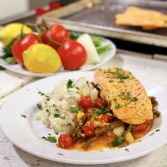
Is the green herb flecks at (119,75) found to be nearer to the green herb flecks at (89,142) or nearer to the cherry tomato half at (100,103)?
the cherry tomato half at (100,103)

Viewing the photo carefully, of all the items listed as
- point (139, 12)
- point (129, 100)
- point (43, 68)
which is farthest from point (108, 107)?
point (139, 12)

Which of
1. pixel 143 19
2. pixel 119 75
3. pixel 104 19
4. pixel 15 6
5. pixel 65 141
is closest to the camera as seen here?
pixel 65 141

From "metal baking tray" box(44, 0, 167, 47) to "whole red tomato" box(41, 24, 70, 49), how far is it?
0.18 meters

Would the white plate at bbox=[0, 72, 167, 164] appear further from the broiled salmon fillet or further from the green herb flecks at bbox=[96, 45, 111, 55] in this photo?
the green herb flecks at bbox=[96, 45, 111, 55]

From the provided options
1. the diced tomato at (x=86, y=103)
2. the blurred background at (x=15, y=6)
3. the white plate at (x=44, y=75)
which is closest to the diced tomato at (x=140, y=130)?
the diced tomato at (x=86, y=103)

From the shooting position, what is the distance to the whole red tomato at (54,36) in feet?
3.71

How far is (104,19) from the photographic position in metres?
1.48

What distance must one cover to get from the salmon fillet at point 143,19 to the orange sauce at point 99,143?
26.8 inches

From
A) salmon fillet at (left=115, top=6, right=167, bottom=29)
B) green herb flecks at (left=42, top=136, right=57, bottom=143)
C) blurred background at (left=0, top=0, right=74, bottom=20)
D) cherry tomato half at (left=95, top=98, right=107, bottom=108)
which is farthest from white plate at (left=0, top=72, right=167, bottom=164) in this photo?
blurred background at (left=0, top=0, right=74, bottom=20)

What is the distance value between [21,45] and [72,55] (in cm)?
17

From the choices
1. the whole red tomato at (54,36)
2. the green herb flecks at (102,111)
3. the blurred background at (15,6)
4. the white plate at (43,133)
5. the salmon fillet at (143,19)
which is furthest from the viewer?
the blurred background at (15,6)

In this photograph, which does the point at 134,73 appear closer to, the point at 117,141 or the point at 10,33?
the point at 117,141

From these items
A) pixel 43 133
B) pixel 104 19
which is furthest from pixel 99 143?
pixel 104 19

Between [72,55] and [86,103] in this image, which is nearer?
[86,103]
